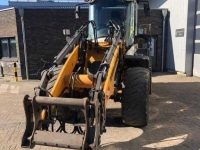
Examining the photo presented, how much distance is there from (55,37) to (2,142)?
855 cm

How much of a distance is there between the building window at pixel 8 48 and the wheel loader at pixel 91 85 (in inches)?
281

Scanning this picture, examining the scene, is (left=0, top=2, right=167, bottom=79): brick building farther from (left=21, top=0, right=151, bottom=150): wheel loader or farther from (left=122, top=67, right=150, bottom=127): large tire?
(left=122, top=67, right=150, bottom=127): large tire

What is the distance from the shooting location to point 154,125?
5.24 m

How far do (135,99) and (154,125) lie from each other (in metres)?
0.92

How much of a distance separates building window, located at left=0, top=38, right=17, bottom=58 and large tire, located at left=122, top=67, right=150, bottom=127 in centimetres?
952

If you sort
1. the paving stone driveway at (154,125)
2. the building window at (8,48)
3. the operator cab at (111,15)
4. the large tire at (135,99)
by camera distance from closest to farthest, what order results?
the paving stone driveway at (154,125) → the large tire at (135,99) → the operator cab at (111,15) → the building window at (8,48)

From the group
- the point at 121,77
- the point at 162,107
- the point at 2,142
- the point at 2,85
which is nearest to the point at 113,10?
the point at 121,77

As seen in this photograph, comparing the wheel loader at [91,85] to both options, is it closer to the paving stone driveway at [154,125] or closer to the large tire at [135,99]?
the large tire at [135,99]

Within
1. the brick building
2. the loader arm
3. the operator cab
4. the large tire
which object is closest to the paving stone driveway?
the large tire

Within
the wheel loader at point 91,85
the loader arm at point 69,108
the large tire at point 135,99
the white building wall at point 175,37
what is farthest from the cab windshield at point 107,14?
the white building wall at point 175,37

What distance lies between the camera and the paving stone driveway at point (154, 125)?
4406 millimetres

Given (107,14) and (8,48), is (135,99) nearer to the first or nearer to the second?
(107,14)

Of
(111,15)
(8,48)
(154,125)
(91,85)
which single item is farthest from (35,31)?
(154,125)

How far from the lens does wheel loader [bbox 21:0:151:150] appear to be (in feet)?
10.5
